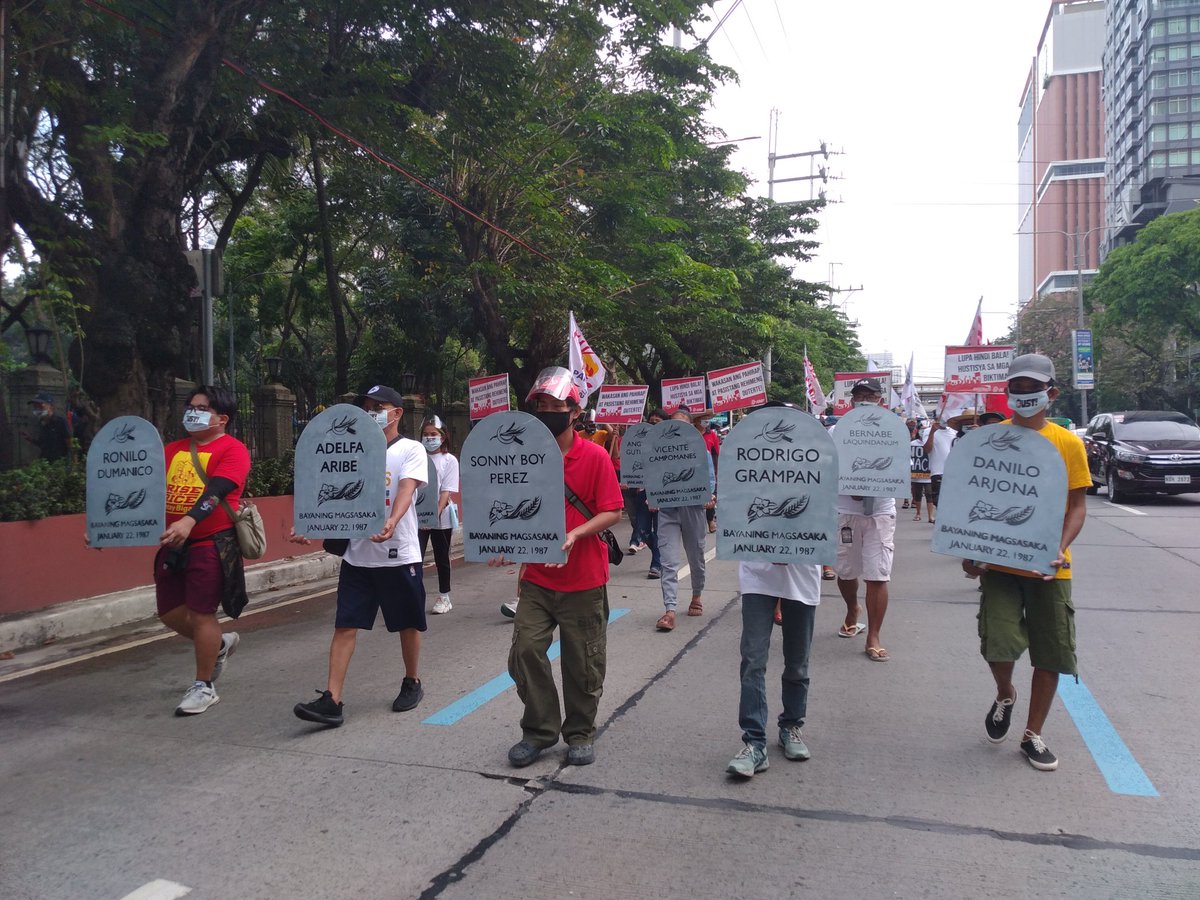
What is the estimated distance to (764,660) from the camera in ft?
14.0

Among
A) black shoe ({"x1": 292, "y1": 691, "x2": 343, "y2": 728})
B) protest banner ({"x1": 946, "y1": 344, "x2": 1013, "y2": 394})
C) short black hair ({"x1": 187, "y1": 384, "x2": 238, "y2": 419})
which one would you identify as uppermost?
protest banner ({"x1": 946, "y1": 344, "x2": 1013, "y2": 394})

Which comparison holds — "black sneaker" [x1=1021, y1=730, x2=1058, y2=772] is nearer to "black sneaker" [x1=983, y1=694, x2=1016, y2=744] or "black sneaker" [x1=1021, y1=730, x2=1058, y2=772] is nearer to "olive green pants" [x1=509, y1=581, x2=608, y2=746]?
"black sneaker" [x1=983, y1=694, x2=1016, y2=744]

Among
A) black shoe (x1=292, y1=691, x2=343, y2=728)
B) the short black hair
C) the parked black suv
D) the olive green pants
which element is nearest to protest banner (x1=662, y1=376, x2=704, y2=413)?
the parked black suv

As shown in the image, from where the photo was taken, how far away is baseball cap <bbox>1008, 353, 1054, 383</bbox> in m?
4.31

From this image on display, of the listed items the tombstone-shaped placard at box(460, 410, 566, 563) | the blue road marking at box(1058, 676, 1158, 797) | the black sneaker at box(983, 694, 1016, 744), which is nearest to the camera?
the blue road marking at box(1058, 676, 1158, 797)

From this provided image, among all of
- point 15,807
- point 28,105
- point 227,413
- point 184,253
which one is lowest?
point 15,807

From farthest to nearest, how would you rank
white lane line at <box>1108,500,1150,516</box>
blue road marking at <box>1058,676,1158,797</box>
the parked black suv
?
the parked black suv → white lane line at <box>1108,500,1150,516</box> → blue road marking at <box>1058,676,1158,797</box>

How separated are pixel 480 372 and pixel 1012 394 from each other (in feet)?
91.3

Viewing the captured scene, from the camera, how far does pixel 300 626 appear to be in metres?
8.05

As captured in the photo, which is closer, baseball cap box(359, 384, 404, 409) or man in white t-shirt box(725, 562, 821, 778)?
man in white t-shirt box(725, 562, 821, 778)

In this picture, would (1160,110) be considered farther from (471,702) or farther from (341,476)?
(341,476)

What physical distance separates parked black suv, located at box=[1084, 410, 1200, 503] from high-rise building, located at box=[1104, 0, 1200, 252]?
60.9 meters

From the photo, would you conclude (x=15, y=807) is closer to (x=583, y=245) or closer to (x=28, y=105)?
(x=28, y=105)

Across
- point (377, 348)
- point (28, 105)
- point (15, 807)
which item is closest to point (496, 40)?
point (28, 105)
